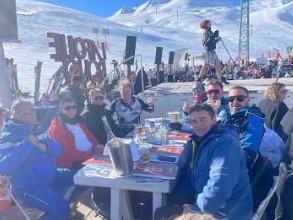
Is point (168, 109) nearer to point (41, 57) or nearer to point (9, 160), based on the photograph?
point (9, 160)

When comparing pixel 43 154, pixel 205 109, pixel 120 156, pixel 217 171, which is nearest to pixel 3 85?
pixel 43 154

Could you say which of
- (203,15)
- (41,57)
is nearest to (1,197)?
(41,57)

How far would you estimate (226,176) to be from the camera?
8.29 ft

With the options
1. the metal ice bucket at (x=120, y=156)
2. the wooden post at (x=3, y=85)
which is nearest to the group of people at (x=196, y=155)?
the metal ice bucket at (x=120, y=156)

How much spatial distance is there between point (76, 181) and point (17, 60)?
57526 mm

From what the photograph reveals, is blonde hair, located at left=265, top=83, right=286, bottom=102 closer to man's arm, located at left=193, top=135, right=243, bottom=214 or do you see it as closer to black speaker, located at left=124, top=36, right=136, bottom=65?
man's arm, located at left=193, top=135, right=243, bottom=214

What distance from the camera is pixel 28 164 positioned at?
327 centimetres

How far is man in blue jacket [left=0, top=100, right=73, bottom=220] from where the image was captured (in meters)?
3.11

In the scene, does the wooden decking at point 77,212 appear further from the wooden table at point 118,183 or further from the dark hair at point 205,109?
the dark hair at point 205,109

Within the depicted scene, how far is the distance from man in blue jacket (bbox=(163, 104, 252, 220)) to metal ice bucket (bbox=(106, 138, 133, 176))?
432 mm

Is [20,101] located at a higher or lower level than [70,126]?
higher

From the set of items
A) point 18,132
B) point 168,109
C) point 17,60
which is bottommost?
point 17,60

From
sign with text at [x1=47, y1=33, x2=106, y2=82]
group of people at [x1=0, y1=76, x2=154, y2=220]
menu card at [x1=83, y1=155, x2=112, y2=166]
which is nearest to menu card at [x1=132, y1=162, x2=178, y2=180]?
A: menu card at [x1=83, y1=155, x2=112, y2=166]

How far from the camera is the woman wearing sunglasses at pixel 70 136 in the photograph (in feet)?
13.3
